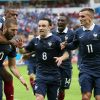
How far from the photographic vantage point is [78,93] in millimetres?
16484

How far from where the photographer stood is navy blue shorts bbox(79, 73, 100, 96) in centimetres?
1019

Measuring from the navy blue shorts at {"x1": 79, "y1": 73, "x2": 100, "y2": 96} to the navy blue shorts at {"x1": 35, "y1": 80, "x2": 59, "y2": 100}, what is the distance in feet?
1.69

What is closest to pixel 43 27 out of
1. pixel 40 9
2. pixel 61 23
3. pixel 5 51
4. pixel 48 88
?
pixel 5 51

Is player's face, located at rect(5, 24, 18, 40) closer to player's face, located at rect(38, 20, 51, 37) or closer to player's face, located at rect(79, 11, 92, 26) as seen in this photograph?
player's face, located at rect(38, 20, 51, 37)

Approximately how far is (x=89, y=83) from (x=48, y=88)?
815 mm

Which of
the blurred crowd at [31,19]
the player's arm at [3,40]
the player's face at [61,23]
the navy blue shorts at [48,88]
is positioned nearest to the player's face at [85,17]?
the navy blue shorts at [48,88]

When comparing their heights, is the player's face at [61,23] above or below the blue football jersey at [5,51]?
above

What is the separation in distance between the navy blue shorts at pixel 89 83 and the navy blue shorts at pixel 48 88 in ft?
1.69

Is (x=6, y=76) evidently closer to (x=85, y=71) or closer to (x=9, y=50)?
(x=9, y=50)

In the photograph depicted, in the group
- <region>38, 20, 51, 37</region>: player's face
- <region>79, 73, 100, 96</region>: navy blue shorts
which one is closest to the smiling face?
<region>38, 20, 51, 37</region>: player's face

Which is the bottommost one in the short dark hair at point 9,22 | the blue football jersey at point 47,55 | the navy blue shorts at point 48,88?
the navy blue shorts at point 48,88

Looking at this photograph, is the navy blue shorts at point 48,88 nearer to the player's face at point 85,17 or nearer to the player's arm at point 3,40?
the player's arm at point 3,40

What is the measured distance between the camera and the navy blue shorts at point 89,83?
10.2 metres

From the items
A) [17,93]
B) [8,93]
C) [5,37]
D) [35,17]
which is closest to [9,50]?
[5,37]
